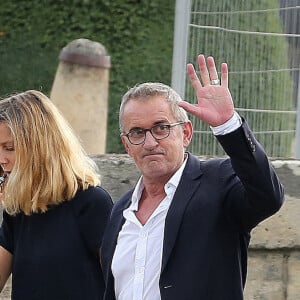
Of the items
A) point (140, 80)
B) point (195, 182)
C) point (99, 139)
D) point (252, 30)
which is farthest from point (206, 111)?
point (140, 80)

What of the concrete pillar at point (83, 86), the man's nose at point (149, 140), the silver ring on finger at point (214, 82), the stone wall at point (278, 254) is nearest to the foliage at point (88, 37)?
the concrete pillar at point (83, 86)

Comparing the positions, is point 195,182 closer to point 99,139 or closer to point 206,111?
point 206,111

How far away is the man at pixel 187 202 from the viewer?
344cm

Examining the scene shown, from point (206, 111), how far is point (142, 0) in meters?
7.44

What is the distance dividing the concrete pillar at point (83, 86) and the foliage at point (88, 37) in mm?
1917

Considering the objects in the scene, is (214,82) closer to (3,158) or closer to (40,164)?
(40,164)

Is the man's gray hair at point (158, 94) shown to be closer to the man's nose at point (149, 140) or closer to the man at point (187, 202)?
the man at point (187, 202)

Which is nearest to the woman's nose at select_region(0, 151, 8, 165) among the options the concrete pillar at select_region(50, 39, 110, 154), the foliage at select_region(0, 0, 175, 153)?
the concrete pillar at select_region(50, 39, 110, 154)

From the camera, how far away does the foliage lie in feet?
35.2

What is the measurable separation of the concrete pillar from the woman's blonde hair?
379cm

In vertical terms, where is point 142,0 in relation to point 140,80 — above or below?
above

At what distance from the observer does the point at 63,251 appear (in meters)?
4.14

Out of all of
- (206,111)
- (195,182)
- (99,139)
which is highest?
(206,111)

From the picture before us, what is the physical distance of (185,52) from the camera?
19.8 ft
